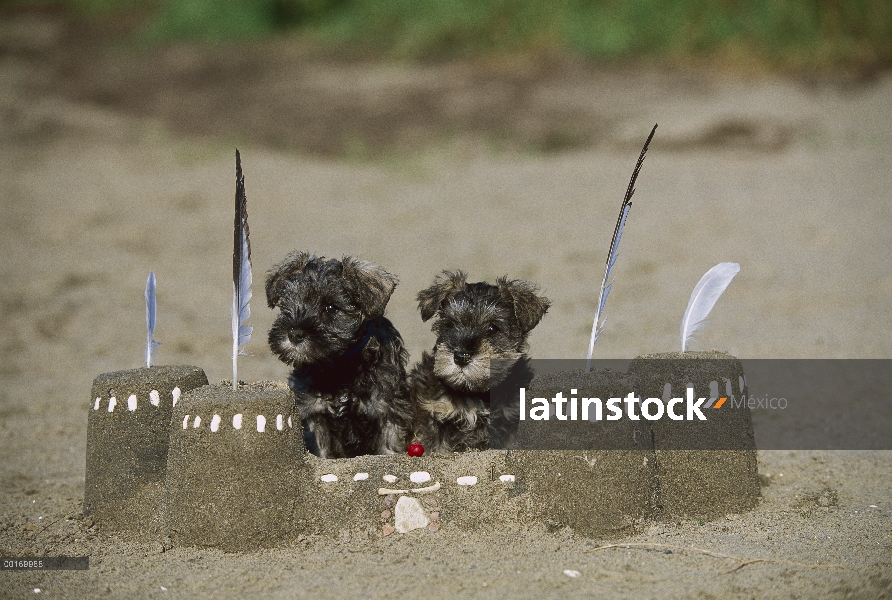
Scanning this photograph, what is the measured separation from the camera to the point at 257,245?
16391 mm

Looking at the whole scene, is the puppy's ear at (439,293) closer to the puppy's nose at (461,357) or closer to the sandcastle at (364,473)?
the puppy's nose at (461,357)

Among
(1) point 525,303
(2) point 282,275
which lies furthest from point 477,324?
(2) point 282,275

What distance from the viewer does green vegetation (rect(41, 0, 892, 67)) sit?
24125mm

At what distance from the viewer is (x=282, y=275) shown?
24.1ft

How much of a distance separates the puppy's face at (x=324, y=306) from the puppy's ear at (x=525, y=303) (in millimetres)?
820

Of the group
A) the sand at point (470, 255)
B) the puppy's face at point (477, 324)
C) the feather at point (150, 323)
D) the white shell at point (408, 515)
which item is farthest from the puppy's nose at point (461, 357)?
the feather at point (150, 323)

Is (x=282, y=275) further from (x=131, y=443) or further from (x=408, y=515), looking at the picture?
(x=408, y=515)

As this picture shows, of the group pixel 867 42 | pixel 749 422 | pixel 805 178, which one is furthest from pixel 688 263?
pixel 867 42

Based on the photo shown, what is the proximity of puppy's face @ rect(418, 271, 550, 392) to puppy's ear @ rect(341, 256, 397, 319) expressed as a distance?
396mm

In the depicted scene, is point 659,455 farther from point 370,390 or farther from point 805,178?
point 805,178

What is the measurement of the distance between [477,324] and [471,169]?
13296 millimetres

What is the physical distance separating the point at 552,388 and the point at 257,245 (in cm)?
1090

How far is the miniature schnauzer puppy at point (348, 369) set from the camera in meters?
6.96

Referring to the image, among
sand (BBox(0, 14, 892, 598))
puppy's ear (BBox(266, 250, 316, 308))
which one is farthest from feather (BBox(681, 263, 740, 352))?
puppy's ear (BBox(266, 250, 316, 308))
